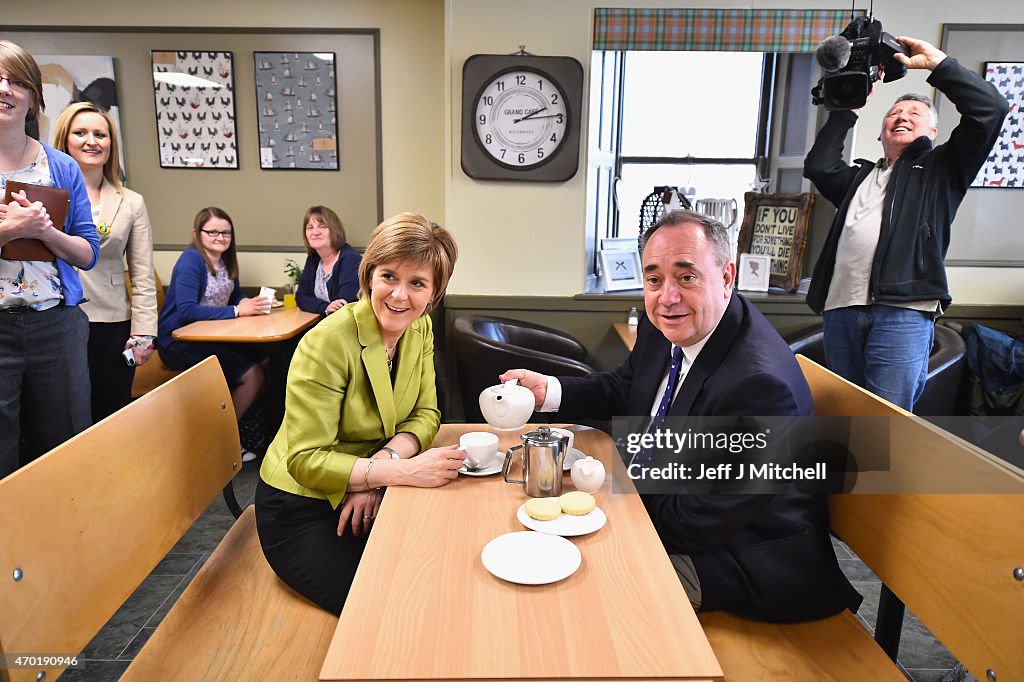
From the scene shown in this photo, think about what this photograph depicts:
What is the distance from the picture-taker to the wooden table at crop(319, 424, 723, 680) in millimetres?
940

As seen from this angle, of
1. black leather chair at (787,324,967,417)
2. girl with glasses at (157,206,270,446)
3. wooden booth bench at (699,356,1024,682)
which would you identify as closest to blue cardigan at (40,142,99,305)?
girl with glasses at (157,206,270,446)

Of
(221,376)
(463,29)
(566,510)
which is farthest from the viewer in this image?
(463,29)

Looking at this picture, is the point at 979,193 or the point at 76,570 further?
the point at 979,193

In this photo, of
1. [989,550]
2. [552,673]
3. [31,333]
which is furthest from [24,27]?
[989,550]

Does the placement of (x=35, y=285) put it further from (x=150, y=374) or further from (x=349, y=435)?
(x=150, y=374)

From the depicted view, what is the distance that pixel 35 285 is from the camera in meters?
2.01

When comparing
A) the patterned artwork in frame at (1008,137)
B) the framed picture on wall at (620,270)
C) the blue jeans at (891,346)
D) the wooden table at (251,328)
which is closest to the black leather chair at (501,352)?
the framed picture on wall at (620,270)

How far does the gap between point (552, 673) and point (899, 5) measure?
4.00m

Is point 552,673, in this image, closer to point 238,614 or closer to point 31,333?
point 238,614

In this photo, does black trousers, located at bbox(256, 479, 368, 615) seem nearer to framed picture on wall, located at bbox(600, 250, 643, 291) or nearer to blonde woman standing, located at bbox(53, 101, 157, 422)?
blonde woman standing, located at bbox(53, 101, 157, 422)

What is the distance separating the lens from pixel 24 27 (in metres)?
4.04

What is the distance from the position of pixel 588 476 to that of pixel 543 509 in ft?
0.61

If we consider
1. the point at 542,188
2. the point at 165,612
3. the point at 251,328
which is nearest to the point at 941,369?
the point at 542,188

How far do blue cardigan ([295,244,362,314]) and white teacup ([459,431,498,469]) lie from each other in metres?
2.30
